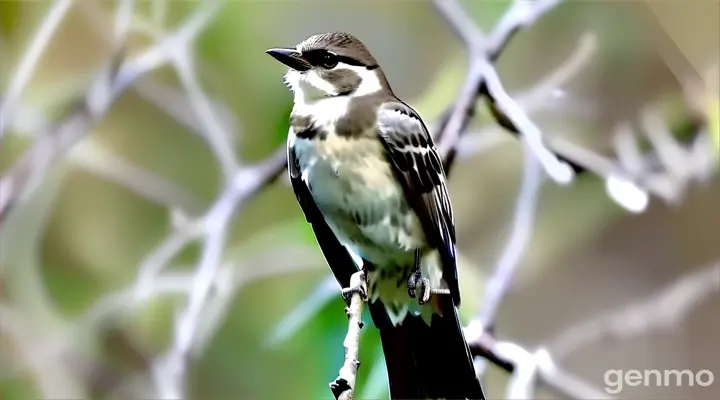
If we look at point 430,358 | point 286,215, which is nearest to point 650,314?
point 430,358

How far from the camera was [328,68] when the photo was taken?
3.57ft

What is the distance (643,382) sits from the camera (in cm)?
119

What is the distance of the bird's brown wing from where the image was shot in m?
1.05

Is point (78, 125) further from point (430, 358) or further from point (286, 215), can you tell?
point (430, 358)

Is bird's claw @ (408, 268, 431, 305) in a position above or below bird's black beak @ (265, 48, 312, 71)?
below

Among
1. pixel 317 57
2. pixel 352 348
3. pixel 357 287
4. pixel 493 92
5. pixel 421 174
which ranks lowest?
pixel 352 348

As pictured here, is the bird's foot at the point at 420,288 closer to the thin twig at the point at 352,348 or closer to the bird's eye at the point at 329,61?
the thin twig at the point at 352,348

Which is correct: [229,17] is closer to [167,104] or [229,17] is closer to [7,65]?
[167,104]

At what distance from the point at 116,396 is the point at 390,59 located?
0.76m

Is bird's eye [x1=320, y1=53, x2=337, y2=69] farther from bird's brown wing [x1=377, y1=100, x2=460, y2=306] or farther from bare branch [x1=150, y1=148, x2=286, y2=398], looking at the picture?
bare branch [x1=150, y1=148, x2=286, y2=398]

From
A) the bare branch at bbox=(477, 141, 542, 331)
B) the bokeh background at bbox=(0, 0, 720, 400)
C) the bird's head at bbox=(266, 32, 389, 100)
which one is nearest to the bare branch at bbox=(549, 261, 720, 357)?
the bokeh background at bbox=(0, 0, 720, 400)

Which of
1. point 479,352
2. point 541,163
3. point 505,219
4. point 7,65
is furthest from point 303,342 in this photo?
point 7,65

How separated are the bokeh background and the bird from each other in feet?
0.33

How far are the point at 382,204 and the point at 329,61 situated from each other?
0.23 m
